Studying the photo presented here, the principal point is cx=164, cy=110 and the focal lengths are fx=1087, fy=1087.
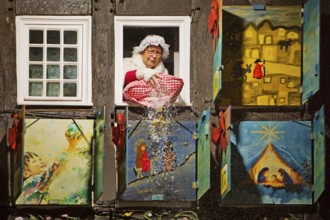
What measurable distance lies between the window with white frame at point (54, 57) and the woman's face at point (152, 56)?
0.51 metres

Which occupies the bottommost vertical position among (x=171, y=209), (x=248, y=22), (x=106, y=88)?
(x=171, y=209)

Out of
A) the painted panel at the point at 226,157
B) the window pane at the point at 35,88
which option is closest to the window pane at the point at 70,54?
the window pane at the point at 35,88

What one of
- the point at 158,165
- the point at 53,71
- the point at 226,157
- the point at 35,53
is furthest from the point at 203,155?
the point at 35,53

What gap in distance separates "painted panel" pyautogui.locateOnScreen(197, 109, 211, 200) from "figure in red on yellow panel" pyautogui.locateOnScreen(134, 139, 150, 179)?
0.46 metres

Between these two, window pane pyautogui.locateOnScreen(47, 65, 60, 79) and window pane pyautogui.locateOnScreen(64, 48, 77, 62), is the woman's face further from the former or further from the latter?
window pane pyautogui.locateOnScreen(47, 65, 60, 79)

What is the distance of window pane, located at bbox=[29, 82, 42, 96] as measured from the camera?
978cm

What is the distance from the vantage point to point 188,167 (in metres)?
9.62

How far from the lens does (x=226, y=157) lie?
934 centimetres

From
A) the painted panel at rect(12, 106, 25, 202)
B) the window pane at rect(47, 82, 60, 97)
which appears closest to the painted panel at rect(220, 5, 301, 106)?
the window pane at rect(47, 82, 60, 97)

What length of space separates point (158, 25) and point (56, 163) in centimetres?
154

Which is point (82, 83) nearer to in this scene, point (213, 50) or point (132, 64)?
point (132, 64)

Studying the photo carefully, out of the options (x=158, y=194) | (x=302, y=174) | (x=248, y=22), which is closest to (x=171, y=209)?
(x=158, y=194)

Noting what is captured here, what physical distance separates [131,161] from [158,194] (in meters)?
0.38

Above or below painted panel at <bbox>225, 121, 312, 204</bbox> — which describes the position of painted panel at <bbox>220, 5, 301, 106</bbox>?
above
